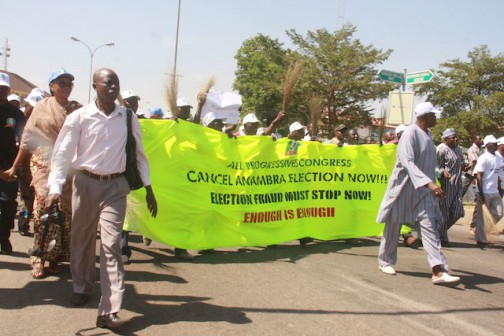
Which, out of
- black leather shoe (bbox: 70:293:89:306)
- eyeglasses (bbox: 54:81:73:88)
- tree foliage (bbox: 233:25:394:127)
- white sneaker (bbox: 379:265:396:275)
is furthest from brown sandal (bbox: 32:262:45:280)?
tree foliage (bbox: 233:25:394:127)

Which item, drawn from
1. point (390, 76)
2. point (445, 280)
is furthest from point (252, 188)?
point (390, 76)

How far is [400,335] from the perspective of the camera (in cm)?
355

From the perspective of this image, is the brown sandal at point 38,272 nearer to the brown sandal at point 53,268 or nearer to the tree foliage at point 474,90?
the brown sandal at point 53,268

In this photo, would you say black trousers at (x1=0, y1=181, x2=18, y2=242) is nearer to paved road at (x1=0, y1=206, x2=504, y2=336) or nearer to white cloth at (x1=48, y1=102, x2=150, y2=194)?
paved road at (x1=0, y1=206, x2=504, y2=336)

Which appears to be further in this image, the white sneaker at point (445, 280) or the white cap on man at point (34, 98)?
the white cap on man at point (34, 98)

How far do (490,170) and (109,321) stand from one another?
7168 millimetres

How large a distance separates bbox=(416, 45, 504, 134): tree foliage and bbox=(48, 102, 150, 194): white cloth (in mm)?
27377

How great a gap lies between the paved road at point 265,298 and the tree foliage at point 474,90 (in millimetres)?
24080

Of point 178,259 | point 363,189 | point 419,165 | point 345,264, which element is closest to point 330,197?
point 363,189

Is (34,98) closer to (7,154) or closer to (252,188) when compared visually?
(7,154)

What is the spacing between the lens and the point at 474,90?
96.4 feet

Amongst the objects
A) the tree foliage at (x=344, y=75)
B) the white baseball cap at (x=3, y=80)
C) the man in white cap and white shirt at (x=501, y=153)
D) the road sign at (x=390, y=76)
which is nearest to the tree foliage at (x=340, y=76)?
the tree foliage at (x=344, y=75)

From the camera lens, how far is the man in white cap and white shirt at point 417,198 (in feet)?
16.8

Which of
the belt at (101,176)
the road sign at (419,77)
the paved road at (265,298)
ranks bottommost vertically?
the paved road at (265,298)
